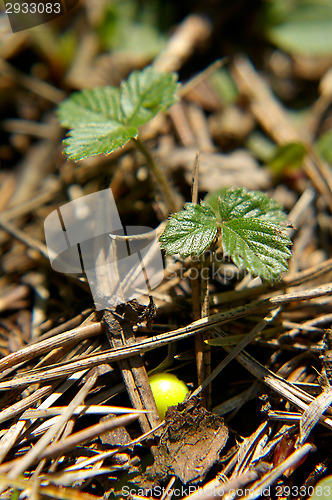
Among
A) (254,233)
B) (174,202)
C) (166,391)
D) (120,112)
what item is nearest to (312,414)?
(166,391)

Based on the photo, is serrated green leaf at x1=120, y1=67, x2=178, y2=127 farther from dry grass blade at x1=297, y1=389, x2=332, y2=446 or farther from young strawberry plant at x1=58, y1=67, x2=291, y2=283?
dry grass blade at x1=297, y1=389, x2=332, y2=446

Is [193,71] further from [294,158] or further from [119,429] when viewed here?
[119,429]

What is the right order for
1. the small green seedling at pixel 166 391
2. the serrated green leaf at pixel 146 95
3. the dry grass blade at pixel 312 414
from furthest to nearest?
the serrated green leaf at pixel 146 95, the small green seedling at pixel 166 391, the dry grass blade at pixel 312 414

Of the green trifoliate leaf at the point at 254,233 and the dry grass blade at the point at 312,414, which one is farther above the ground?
the green trifoliate leaf at the point at 254,233

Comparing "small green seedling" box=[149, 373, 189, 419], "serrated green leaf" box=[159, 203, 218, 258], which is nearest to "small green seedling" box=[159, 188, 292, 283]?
"serrated green leaf" box=[159, 203, 218, 258]

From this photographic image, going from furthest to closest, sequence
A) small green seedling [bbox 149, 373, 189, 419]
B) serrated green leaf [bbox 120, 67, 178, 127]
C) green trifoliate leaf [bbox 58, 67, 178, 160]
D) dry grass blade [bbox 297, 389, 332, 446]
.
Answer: serrated green leaf [bbox 120, 67, 178, 127]
green trifoliate leaf [bbox 58, 67, 178, 160]
small green seedling [bbox 149, 373, 189, 419]
dry grass blade [bbox 297, 389, 332, 446]

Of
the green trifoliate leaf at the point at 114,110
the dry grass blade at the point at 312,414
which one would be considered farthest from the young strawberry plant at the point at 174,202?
the dry grass blade at the point at 312,414

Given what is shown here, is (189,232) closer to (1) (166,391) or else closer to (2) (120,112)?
(1) (166,391)

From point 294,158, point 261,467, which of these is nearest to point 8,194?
point 294,158

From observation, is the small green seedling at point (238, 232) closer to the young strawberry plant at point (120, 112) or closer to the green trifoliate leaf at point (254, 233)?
the green trifoliate leaf at point (254, 233)
